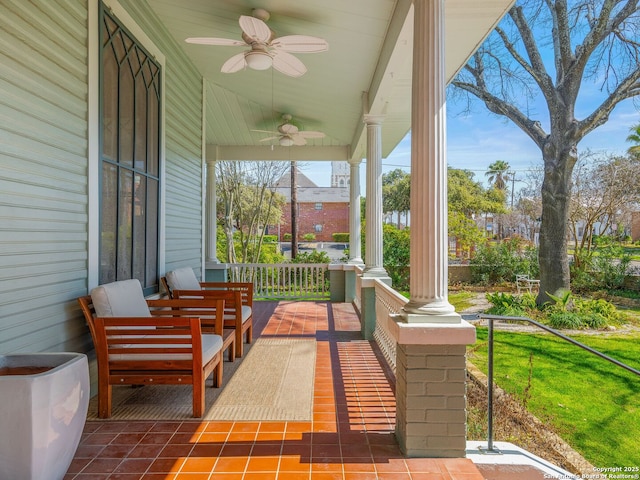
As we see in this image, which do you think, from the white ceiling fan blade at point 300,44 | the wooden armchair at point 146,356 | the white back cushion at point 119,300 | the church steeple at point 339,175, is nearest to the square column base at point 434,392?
the wooden armchair at point 146,356

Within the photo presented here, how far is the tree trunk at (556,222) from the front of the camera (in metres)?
10.4

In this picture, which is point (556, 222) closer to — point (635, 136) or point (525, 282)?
point (525, 282)

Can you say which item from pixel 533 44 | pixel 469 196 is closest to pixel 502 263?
pixel 533 44

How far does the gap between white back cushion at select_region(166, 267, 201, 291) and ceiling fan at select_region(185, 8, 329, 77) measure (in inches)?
90.5

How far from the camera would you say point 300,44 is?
362cm

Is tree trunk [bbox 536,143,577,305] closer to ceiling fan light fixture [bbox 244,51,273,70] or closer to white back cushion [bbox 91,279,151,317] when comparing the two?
ceiling fan light fixture [bbox 244,51,273,70]

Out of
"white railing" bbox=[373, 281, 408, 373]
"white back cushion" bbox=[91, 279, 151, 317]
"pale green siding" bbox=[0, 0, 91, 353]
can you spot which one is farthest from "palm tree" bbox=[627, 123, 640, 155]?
"pale green siding" bbox=[0, 0, 91, 353]

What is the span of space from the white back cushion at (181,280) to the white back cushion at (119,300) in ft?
3.25

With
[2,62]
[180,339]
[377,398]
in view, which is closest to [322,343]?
[377,398]

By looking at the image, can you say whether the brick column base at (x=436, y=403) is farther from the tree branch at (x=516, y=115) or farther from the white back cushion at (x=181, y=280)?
the tree branch at (x=516, y=115)

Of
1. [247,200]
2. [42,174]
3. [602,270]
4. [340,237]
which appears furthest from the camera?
[340,237]

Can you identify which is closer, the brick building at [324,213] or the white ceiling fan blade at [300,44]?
the white ceiling fan blade at [300,44]

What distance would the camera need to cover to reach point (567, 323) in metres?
8.75

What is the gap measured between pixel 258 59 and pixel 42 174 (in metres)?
2.07
